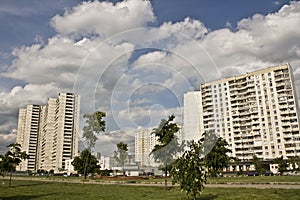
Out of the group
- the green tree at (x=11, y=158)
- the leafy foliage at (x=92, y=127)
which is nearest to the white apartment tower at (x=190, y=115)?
the leafy foliage at (x=92, y=127)

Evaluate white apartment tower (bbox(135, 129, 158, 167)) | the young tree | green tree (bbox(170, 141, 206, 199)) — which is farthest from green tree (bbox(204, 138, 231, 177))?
green tree (bbox(170, 141, 206, 199))

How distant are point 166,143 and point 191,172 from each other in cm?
1377

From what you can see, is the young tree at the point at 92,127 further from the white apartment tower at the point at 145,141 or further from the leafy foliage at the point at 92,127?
the white apartment tower at the point at 145,141

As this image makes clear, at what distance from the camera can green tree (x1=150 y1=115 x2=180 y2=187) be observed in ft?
102

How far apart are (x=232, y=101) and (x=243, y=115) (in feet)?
27.3

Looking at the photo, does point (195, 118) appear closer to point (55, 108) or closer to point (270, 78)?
point (270, 78)

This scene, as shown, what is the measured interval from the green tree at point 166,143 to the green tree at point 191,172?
36.0ft

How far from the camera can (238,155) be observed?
12388 cm

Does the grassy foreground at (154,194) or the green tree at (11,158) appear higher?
the green tree at (11,158)

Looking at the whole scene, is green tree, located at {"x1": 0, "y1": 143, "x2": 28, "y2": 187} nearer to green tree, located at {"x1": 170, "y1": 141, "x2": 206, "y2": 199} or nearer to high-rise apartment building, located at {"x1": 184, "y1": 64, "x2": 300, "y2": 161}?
green tree, located at {"x1": 170, "y1": 141, "x2": 206, "y2": 199}

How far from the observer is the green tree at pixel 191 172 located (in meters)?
18.1

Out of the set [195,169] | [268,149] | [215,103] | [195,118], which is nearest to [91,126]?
[195,118]

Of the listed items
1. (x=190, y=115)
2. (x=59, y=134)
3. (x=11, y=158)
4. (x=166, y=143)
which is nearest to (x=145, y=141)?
(x=166, y=143)

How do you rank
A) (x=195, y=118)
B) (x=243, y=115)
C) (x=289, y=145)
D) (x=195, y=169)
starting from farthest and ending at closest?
(x=243, y=115)
(x=289, y=145)
(x=195, y=118)
(x=195, y=169)
